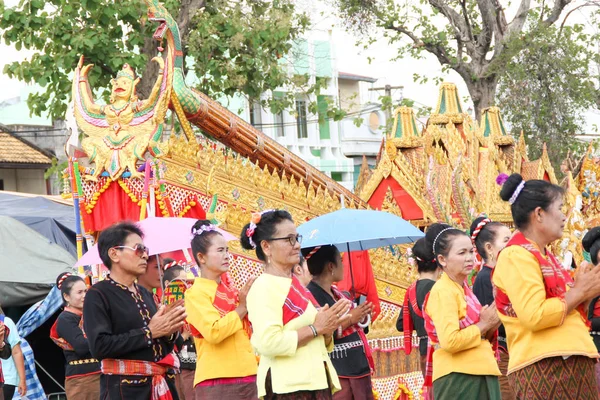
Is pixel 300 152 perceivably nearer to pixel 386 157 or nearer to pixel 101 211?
pixel 386 157

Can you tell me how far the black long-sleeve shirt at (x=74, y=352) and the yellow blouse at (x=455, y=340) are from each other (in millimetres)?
4065

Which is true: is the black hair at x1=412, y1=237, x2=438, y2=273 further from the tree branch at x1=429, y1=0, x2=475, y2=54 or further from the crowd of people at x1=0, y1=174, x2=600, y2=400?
the tree branch at x1=429, y1=0, x2=475, y2=54

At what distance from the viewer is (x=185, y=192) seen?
11008 millimetres

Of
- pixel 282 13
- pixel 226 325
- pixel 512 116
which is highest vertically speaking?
pixel 282 13

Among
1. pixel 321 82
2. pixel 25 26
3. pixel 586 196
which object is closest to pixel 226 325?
pixel 586 196

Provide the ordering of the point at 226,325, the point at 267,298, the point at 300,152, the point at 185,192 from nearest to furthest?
1. the point at 267,298
2. the point at 226,325
3. the point at 185,192
4. the point at 300,152

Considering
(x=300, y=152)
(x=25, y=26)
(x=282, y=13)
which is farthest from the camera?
(x=300, y=152)

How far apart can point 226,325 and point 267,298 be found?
1111 millimetres

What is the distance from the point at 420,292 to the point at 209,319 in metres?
1.86

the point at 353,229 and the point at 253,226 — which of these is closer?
the point at 253,226

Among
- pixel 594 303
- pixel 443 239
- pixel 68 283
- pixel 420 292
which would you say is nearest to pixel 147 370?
pixel 443 239

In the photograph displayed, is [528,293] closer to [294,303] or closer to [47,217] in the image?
[294,303]

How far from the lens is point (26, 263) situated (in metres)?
13.3

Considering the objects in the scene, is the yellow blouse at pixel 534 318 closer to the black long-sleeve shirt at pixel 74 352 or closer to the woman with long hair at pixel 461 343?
the woman with long hair at pixel 461 343
